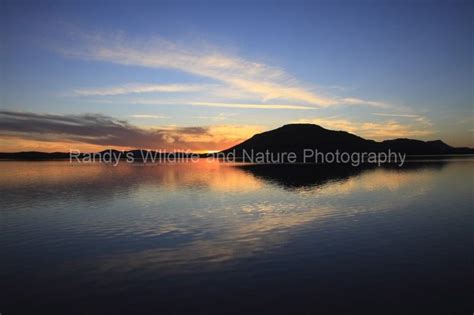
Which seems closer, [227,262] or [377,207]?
[227,262]

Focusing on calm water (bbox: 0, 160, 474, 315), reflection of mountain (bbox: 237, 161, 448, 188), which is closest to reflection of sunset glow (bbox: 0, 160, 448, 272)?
calm water (bbox: 0, 160, 474, 315)

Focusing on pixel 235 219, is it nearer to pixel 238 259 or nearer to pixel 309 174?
pixel 238 259

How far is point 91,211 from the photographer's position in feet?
122

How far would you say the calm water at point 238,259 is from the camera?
48.3ft

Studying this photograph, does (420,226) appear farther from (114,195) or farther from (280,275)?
(114,195)

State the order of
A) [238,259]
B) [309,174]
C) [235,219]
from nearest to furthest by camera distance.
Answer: [238,259], [235,219], [309,174]

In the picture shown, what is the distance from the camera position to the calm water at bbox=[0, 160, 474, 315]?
14711 mm

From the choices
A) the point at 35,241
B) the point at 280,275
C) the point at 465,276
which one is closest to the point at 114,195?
the point at 35,241

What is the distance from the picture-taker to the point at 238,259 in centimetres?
2019

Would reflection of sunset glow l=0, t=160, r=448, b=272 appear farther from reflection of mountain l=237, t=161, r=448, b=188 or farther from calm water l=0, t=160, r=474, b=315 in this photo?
reflection of mountain l=237, t=161, r=448, b=188

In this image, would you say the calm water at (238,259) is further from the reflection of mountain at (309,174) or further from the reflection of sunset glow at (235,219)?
the reflection of mountain at (309,174)

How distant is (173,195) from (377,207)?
28.8 meters

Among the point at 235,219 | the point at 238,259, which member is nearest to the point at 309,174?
the point at 235,219

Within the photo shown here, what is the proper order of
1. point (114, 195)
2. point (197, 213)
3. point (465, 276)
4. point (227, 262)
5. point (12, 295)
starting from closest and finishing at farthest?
point (12, 295) → point (465, 276) → point (227, 262) → point (197, 213) → point (114, 195)
